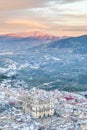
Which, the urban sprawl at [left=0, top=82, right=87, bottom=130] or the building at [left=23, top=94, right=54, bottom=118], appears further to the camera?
the building at [left=23, top=94, right=54, bottom=118]

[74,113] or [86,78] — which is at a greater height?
[74,113]

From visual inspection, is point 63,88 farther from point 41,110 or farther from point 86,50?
point 86,50

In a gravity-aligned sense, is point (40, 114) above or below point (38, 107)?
below

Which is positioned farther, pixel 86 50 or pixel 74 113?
pixel 86 50

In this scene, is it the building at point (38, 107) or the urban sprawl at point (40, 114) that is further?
the building at point (38, 107)

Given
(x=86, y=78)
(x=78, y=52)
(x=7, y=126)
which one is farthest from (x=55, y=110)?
(x=78, y=52)

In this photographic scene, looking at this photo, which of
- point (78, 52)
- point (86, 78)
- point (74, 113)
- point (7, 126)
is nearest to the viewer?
point (7, 126)

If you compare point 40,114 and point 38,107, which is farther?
point 40,114

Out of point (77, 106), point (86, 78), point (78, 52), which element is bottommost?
point (78, 52)
